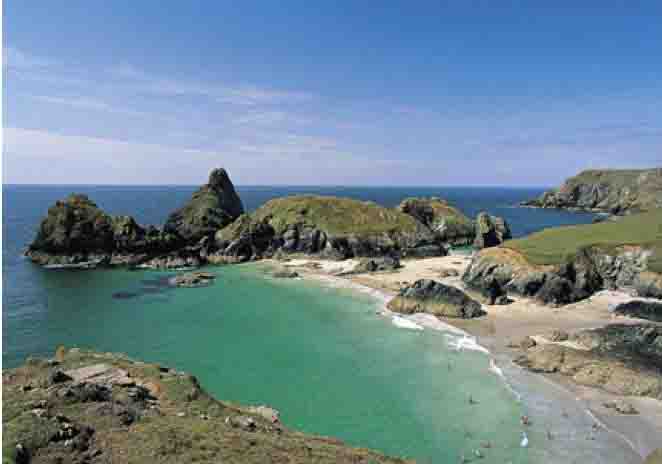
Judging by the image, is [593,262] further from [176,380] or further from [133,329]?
[133,329]

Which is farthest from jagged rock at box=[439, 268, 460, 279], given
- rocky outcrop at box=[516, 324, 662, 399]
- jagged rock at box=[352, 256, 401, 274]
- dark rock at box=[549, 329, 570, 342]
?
rocky outcrop at box=[516, 324, 662, 399]

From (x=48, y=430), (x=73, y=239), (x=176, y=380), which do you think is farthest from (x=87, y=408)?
(x=73, y=239)

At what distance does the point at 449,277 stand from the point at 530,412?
145 ft

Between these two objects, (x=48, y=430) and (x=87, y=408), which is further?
(x=87, y=408)

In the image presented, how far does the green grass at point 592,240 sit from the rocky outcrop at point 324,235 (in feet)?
91.8

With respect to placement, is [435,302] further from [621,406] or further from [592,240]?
[592,240]

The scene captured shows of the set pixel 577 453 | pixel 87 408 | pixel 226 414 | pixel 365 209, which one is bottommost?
pixel 577 453

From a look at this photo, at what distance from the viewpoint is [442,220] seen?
121 metres

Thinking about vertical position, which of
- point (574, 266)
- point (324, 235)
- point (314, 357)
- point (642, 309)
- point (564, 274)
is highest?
point (324, 235)

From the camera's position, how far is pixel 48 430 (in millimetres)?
18219

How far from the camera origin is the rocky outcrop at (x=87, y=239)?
89812mm

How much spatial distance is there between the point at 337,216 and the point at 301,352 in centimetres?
6551

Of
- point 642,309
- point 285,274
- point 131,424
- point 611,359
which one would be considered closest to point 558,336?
point 611,359

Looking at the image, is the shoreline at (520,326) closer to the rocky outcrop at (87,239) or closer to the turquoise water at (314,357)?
the turquoise water at (314,357)
